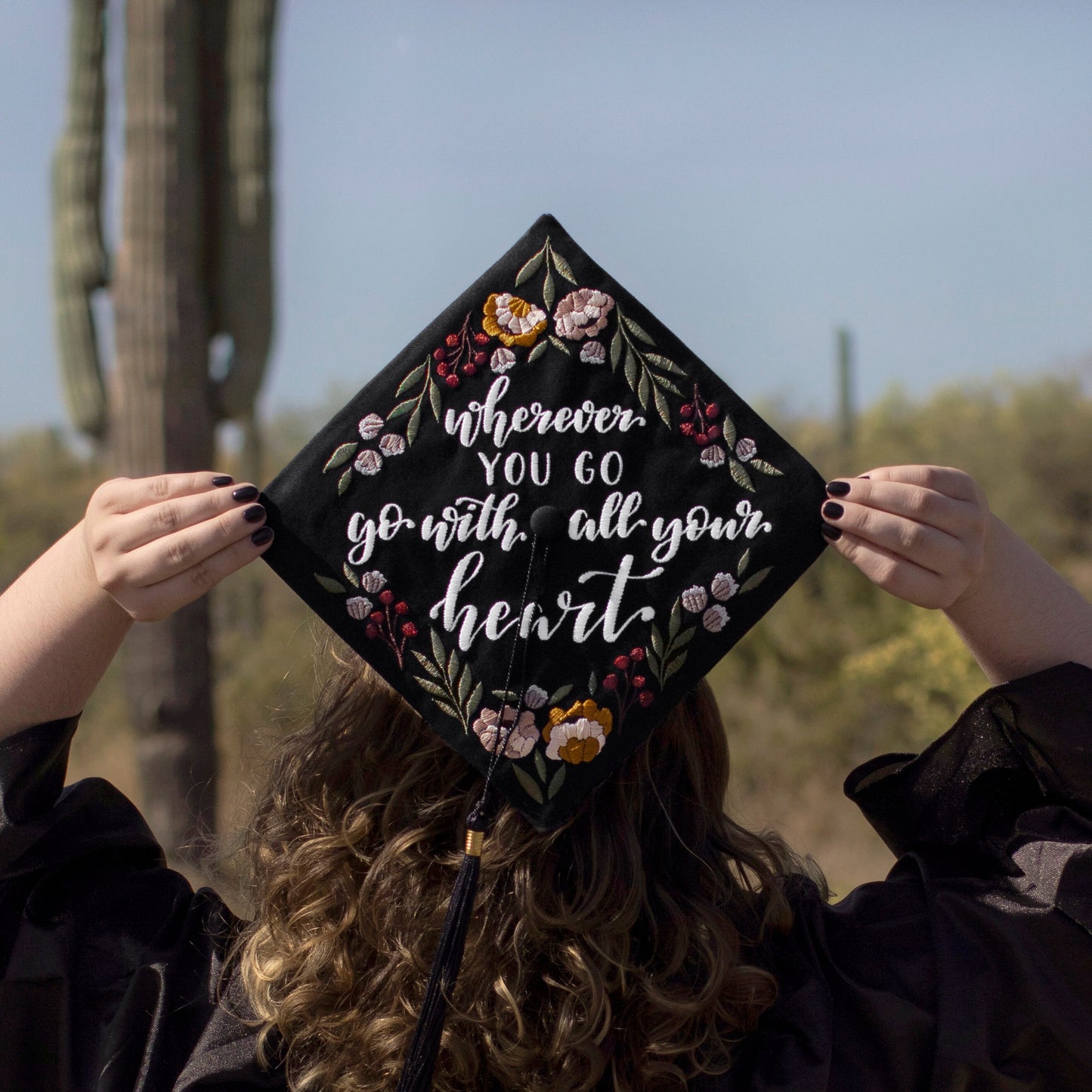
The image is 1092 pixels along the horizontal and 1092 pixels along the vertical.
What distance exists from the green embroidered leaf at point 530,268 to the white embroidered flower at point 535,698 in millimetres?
515

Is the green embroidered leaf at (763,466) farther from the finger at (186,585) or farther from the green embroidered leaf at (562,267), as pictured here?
the finger at (186,585)

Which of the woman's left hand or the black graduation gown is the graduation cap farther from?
the black graduation gown

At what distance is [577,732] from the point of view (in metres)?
1.43

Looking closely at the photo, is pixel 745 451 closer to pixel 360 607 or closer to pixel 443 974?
pixel 360 607

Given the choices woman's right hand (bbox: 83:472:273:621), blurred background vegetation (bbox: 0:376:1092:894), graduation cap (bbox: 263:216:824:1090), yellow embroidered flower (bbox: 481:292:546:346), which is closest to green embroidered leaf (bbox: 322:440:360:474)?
graduation cap (bbox: 263:216:824:1090)

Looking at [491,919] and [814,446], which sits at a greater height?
[491,919]

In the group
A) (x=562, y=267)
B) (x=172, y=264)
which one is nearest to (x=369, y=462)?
(x=562, y=267)

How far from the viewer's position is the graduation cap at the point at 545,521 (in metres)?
1.44

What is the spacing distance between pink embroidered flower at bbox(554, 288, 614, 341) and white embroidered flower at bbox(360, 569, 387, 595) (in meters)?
0.38

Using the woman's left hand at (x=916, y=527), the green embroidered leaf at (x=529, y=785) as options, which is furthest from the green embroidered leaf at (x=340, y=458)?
the woman's left hand at (x=916, y=527)

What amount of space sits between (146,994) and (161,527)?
0.57 meters

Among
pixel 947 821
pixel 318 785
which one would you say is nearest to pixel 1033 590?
pixel 947 821

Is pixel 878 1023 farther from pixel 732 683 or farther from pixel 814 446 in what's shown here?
pixel 814 446

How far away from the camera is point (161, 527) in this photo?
4.41 ft
